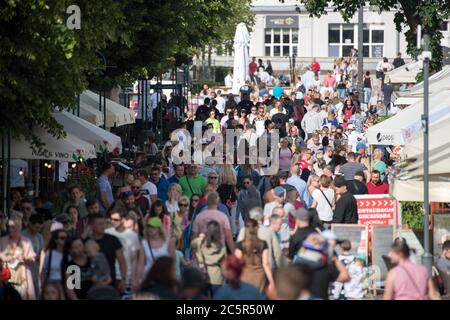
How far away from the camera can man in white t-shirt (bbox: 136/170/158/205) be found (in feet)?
77.2

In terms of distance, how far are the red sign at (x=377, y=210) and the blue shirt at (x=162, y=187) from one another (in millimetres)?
3463

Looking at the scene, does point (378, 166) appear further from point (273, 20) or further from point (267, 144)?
point (273, 20)

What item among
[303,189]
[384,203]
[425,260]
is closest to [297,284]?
[425,260]

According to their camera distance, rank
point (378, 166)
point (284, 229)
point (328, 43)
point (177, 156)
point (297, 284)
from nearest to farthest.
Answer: point (297, 284) → point (284, 229) → point (378, 166) → point (177, 156) → point (328, 43)

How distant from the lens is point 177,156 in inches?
1193

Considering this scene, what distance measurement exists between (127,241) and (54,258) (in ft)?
3.52

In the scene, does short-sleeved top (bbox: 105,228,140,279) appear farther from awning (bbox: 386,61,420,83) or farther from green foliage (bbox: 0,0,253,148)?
awning (bbox: 386,61,420,83)

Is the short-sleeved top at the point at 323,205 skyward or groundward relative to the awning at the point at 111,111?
groundward

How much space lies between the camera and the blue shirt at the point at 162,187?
25014 mm

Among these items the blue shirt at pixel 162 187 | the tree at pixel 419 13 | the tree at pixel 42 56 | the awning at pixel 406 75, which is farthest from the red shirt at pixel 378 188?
the awning at pixel 406 75

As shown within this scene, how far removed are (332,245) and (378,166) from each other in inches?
444

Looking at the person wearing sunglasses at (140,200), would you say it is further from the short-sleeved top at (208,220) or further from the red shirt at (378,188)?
the red shirt at (378,188)

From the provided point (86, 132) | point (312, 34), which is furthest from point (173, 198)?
point (312, 34)

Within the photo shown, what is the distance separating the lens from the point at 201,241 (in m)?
18.7
